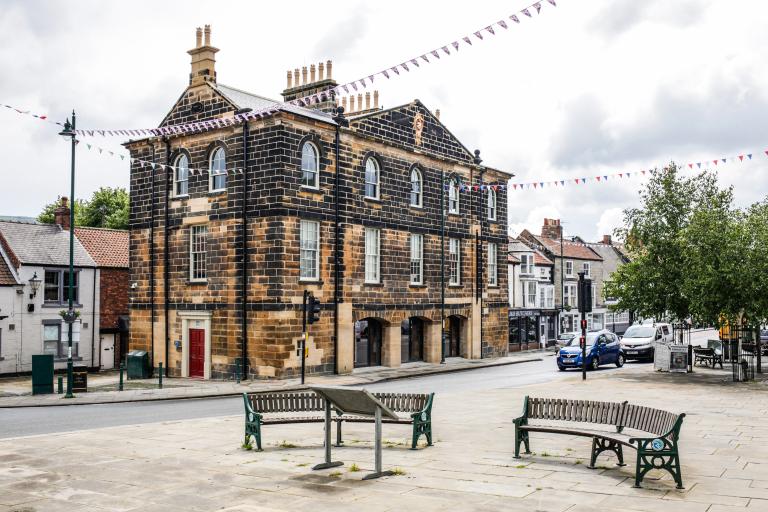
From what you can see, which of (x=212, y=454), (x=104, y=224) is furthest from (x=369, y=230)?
(x=104, y=224)

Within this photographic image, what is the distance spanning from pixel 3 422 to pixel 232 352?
11.2 metres

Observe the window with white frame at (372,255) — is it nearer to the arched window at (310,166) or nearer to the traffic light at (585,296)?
the arched window at (310,166)

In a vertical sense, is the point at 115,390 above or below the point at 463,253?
below

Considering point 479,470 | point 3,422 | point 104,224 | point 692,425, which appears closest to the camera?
point 479,470

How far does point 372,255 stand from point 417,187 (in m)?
4.89

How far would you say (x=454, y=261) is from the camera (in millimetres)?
38156

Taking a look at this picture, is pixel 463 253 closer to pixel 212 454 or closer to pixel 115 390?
pixel 115 390

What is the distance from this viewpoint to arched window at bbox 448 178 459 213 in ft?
124

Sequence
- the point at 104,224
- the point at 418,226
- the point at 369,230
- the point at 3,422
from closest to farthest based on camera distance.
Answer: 1. the point at 3,422
2. the point at 369,230
3. the point at 418,226
4. the point at 104,224

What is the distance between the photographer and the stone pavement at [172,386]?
23.8m

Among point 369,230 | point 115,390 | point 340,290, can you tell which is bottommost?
point 115,390

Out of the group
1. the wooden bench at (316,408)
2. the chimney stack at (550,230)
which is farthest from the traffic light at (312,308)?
the chimney stack at (550,230)

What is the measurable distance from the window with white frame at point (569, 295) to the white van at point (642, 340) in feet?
66.3

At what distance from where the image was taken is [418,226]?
Result: 35406 mm
